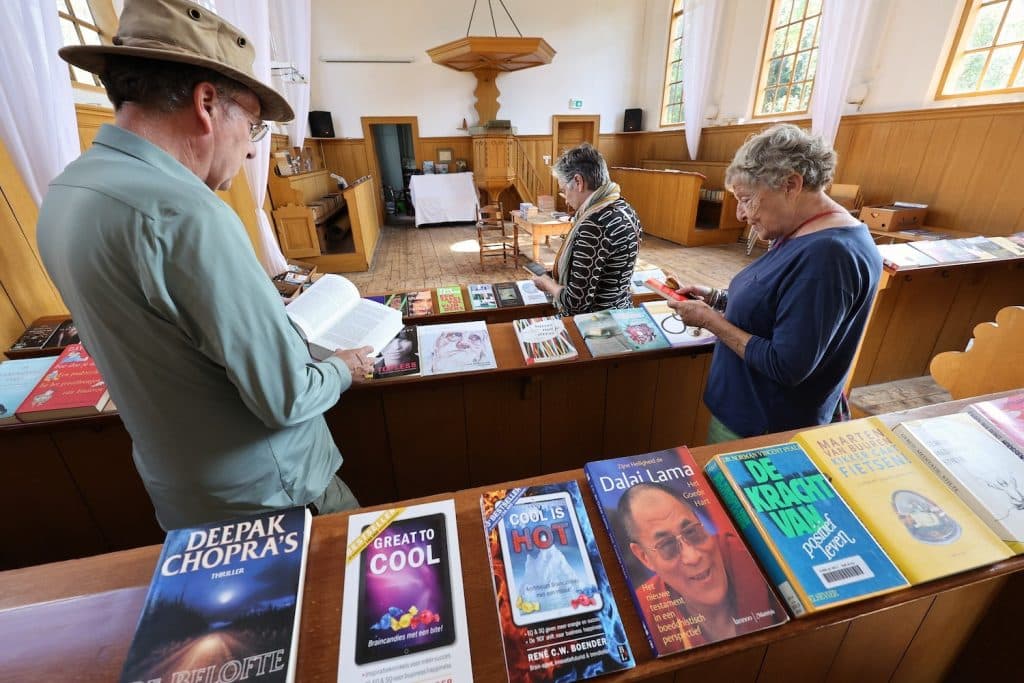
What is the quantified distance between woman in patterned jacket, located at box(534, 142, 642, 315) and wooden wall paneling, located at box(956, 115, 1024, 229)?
4.47 m

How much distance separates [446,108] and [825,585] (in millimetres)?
9688

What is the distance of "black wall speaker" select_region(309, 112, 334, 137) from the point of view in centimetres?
802

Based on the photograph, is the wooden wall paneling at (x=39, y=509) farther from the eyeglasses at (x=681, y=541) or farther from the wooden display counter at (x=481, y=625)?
the eyeglasses at (x=681, y=541)

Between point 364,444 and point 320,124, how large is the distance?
8.55 metres

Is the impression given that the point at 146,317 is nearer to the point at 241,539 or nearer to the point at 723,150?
the point at 241,539

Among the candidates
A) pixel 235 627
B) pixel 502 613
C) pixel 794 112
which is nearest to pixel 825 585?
pixel 502 613

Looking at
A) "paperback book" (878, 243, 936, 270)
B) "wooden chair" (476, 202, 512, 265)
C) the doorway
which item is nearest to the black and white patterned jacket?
"paperback book" (878, 243, 936, 270)

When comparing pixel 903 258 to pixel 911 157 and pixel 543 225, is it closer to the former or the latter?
pixel 911 157

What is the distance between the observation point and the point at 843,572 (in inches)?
23.8

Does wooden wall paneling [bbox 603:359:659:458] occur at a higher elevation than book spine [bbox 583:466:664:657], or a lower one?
lower

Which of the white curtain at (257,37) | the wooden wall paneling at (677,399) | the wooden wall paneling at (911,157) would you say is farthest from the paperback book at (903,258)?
the white curtain at (257,37)

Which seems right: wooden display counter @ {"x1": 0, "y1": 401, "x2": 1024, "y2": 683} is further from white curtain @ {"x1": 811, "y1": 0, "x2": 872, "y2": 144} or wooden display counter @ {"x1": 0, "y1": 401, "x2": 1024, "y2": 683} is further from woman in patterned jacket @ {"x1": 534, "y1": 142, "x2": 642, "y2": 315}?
white curtain @ {"x1": 811, "y1": 0, "x2": 872, "y2": 144}

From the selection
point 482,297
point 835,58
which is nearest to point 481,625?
point 482,297

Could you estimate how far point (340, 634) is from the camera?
21.7 inches
